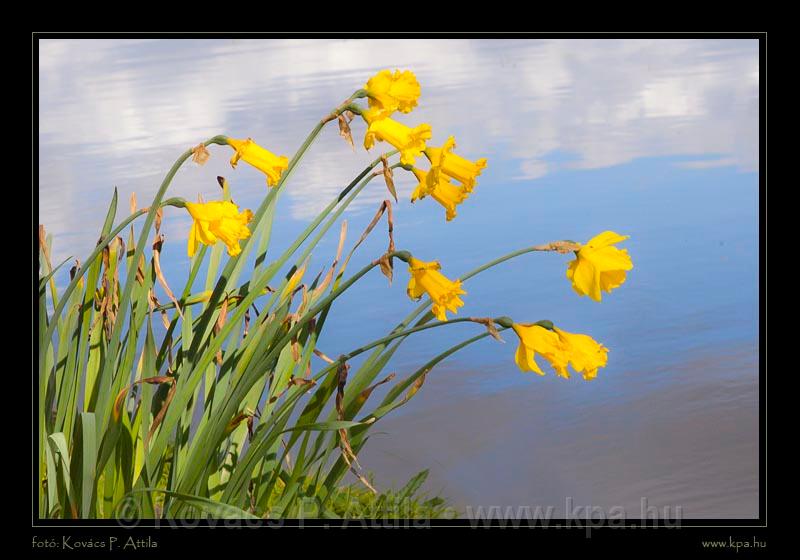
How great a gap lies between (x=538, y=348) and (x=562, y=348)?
50mm

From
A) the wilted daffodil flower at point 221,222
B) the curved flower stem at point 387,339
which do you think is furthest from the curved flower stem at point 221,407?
the wilted daffodil flower at point 221,222

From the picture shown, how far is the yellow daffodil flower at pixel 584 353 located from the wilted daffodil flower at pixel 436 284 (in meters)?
0.22

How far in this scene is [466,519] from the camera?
6.89ft

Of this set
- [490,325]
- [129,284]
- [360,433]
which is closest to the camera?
[490,325]

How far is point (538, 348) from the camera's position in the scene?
169 centimetres

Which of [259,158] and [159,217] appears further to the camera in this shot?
[159,217]

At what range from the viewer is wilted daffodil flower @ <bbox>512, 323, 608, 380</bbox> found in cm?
168

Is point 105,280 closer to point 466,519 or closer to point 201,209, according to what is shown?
point 201,209

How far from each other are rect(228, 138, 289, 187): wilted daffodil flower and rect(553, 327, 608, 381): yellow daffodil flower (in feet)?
2.21

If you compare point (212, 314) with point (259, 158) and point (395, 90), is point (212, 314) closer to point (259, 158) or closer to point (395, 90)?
point (259, 158)

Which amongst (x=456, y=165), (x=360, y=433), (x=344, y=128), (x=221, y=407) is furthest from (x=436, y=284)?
(x=221, y=407)

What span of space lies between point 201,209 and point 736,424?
5.62ft

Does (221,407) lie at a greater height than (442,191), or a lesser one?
lesser
